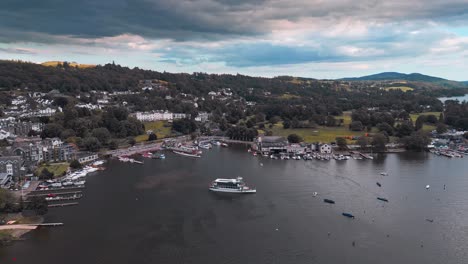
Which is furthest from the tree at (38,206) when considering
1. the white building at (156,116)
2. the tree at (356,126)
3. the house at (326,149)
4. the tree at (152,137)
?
the tree at (356,126)

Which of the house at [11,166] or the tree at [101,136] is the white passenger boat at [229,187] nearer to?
the house at [11,166]

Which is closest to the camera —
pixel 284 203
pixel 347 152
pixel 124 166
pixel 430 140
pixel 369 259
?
pixel 369 259

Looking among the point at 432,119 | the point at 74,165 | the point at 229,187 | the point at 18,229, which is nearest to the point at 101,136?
the point at 74,165

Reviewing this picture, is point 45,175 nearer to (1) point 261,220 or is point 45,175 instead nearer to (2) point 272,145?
(1) point 261,220

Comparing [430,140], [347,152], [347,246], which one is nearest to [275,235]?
[347,246]

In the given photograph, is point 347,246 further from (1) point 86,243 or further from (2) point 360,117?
(2) point 360,117

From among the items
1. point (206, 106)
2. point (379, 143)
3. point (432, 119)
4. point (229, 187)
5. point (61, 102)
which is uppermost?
point (61, 102)
